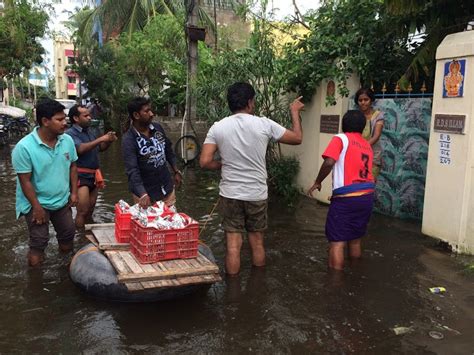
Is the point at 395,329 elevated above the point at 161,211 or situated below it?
below

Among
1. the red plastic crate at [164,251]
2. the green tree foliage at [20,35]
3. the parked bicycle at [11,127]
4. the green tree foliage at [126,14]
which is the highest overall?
the green tree foliage at [126,14]

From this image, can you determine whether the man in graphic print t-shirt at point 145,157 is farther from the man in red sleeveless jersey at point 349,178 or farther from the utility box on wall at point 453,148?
the utility box on wall at point 453,148

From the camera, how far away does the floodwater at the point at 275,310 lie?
3.47 metres

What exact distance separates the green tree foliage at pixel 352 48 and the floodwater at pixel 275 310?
9.35ft

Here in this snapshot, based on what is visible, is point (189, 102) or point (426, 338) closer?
point (426, 338)

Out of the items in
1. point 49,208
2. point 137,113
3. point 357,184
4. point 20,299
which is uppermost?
point 137,113

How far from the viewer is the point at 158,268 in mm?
3832

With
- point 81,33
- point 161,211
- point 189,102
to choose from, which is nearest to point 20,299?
point 161,211

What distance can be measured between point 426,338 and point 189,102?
9370mm

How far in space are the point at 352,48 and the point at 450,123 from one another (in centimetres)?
252

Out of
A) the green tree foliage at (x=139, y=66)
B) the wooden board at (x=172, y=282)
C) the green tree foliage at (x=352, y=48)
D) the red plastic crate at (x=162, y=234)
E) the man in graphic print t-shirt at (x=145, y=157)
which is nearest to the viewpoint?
the wooden board at (x=172, y=282)

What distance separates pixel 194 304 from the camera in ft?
13.6

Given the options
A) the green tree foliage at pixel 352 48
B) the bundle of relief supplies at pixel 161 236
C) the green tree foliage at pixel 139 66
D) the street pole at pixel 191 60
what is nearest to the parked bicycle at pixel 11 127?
the green tree foliage at pixel 139 66

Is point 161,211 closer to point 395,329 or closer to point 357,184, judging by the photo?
point 357,184
